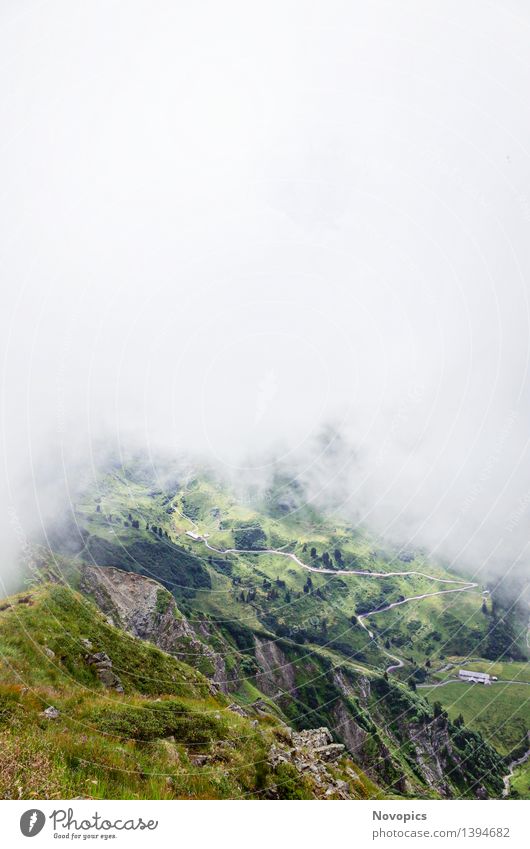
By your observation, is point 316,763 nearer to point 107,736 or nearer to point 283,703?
point 107,736

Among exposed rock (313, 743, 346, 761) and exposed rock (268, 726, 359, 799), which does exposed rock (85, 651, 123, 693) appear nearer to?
exposed rock (268, 726, 359, 799)

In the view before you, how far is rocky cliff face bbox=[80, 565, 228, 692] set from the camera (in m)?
103

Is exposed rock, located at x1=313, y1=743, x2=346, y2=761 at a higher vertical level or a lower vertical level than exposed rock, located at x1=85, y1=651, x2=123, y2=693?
higher

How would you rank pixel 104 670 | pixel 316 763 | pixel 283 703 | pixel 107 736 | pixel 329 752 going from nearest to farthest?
pixel 107 736, pixel 316 763, pixel 329 752, pixel 104 670, pixel 283 703

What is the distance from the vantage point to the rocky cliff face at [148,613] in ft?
339

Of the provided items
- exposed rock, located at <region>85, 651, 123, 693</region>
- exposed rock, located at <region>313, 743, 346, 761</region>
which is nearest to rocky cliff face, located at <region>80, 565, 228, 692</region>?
exposed rock, located at <region>85, 651, 123, 693</region>

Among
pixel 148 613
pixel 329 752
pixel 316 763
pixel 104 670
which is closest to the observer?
pixel 316 763

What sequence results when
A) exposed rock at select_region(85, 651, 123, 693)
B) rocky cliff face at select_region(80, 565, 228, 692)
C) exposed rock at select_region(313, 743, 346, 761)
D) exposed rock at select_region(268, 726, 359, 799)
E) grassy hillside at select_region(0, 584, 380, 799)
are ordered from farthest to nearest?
rocky cliff face at select_region(80, 565, 228, 692)
exposed rock at select_region(85, 651, 123, 693)
exposed rock at select_region(313, 743, 346, 761)
exposed rock at select_region(268, 726, 359, 799)
grassy hillside at select_region(0, 584, 380, 799)

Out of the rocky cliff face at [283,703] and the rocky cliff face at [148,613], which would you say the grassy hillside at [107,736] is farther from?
the rocky cliff face at [148,613]

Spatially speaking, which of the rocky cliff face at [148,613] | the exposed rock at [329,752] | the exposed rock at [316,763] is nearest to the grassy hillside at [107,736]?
the exposed rock at [316,763]

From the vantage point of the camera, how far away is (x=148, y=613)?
117750 millimetres

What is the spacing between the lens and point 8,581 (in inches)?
2874

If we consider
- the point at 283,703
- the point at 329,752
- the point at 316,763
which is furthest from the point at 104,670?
the point at 283,703
